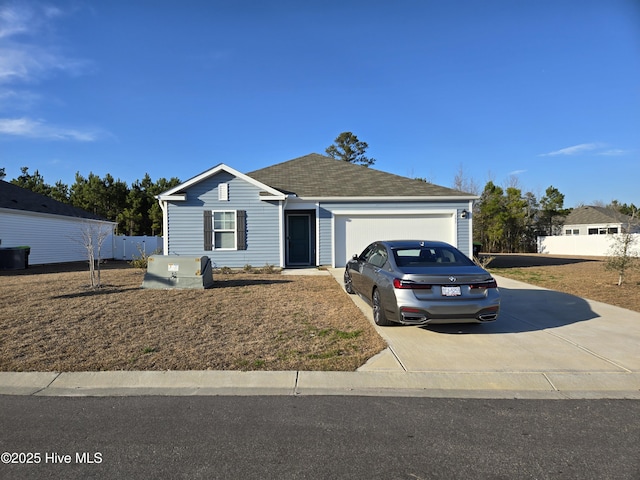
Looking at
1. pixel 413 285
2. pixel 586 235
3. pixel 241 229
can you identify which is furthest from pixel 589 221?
pixel 413 285

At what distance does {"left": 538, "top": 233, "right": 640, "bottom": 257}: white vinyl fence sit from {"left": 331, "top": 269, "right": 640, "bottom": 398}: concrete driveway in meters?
24.1

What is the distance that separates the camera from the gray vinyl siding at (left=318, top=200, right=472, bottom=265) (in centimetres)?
1567

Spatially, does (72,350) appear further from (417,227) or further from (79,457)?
(417,227)

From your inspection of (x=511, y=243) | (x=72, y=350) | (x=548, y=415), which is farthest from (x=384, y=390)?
(x=511, y=243)

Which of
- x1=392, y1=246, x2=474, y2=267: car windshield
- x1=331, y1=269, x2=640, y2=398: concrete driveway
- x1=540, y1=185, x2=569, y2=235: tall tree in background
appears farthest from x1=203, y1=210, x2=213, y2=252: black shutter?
x1=540, y1=185, x2=569, y2=235: tall tree in background

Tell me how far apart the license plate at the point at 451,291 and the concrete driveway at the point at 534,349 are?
0.73 meters

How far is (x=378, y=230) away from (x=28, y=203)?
17.4 meters

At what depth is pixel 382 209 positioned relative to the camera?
1584 centimetres

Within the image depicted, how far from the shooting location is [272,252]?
50.5 feet

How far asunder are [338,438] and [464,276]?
360 cm

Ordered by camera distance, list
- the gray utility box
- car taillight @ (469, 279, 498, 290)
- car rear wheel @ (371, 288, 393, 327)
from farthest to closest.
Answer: the gray utility box → car rear wheel @ (371, 288, 393, 327) → car taillight @ (469, 279, 498, 290)

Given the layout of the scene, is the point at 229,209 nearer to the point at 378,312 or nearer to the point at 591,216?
the point at 378,312

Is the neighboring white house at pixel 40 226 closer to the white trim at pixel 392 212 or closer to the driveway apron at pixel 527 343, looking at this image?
the white trim at pixel 392 212

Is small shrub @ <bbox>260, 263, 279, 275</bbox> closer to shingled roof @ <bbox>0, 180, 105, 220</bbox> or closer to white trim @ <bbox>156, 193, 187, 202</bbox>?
white trim @ <bbox>156, 193, 187, 202</bbox>
